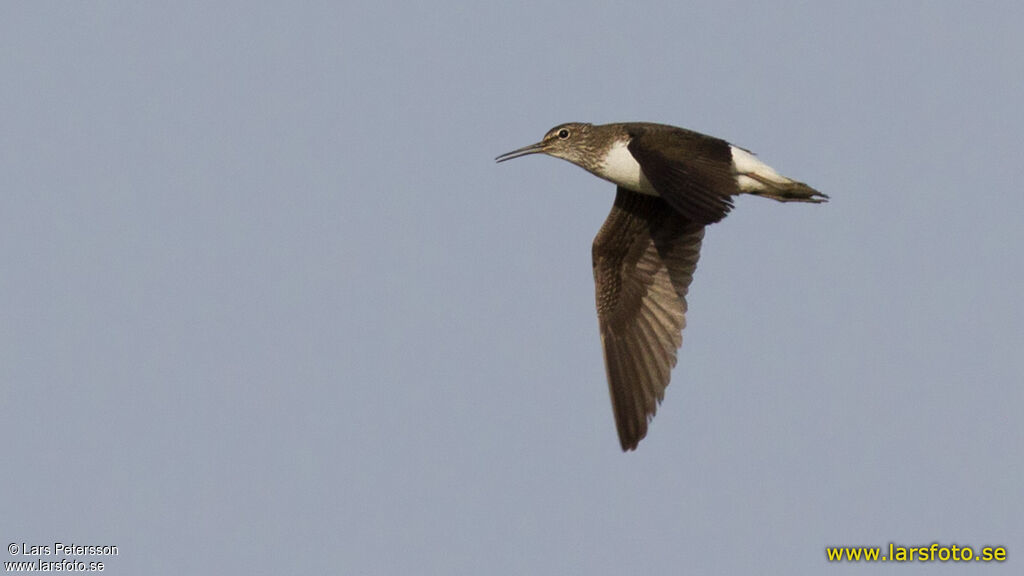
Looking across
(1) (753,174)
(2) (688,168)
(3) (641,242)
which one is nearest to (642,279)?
(3) (641,242)

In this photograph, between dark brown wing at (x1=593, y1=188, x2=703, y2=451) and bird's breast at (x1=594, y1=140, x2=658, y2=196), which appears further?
dark brown wing at (x1=593, y1=188, x2=703, y2=451)

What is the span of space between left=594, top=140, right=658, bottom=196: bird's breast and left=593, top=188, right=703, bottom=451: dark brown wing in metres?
0.76

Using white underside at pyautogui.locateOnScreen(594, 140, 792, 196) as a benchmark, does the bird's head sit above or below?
above

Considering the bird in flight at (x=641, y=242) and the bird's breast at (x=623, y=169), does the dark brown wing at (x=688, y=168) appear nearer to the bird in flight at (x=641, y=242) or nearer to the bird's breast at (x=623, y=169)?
the bird in flight at (x=641, y=242)

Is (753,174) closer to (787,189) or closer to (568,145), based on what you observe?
(787,189)

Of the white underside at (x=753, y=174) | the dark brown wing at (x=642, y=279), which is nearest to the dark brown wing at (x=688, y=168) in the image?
the white underside at (x=753, y=174)

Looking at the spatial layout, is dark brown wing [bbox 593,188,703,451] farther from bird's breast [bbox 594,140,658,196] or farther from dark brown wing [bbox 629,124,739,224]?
dark brown wing [bbox 629,124,739,224]

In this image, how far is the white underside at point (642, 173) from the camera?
1292cm

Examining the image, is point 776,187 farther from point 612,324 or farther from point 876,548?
point 876,548

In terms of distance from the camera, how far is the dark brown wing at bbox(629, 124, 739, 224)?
11.3 metres

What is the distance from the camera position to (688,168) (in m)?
12.0

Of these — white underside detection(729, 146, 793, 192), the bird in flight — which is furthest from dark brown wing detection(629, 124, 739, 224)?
white underside detection(729, 146, 793, 192)

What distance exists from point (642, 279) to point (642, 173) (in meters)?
1.71

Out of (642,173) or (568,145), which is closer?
(642,173)
